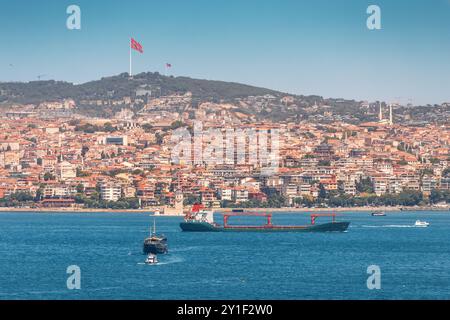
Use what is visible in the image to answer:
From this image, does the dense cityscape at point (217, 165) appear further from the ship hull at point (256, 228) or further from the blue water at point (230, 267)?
the blue water at point (230, 267)

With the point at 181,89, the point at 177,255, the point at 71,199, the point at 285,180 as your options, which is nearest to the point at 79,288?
the point at 177,255

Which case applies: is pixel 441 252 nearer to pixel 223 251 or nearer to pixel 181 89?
pixel 223 251

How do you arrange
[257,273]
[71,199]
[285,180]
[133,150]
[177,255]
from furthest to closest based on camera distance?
[133,150] < [285,180] < [71,199] < [177,255] < [257,273]

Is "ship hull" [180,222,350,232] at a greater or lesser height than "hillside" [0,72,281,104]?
lesser

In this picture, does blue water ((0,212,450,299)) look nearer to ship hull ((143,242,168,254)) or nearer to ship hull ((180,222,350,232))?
ship hull ((143,242,168,254))

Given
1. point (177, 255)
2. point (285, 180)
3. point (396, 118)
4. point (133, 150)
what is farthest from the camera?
point (396, 118)

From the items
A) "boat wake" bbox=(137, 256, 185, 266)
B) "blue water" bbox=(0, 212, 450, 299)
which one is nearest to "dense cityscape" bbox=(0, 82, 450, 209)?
"blue water" bbox=(0, 212, 450, 299)

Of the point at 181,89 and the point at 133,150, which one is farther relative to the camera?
the point at 181,89

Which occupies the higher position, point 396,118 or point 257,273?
point 396,118
